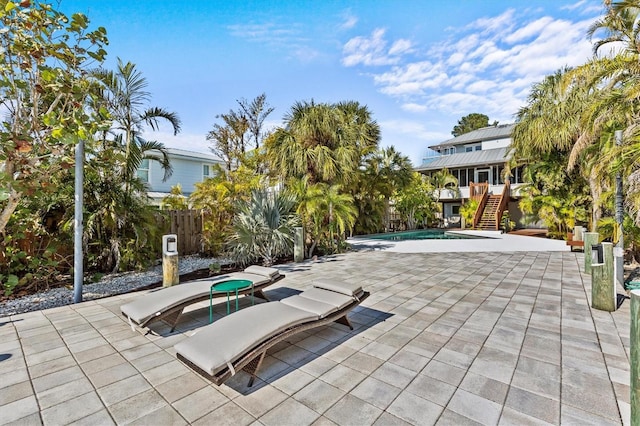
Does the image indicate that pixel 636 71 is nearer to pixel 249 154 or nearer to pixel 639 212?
pixel 639 212

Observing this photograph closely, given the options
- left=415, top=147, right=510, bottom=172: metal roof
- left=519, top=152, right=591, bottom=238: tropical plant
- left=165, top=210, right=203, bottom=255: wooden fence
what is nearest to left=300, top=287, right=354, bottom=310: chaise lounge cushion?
left=165, top=210, right=203, bottom=255: wooden fence

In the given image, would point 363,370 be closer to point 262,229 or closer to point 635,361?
point 635,361

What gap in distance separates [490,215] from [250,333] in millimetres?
20613

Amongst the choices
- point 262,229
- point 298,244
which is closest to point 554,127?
point 298,244

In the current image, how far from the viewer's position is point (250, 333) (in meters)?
2.88

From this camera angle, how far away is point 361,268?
8031 mm

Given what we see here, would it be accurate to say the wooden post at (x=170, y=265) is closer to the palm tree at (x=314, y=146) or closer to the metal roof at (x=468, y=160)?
the palm tree at (x=314, y=146)

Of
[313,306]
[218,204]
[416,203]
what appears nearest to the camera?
[313,306]

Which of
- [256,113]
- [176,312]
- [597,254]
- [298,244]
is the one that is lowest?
[176,312]

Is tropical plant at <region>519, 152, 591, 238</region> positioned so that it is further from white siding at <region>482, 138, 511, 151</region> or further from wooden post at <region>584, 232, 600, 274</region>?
white siding at <region>482, 138, 511, 151</region>

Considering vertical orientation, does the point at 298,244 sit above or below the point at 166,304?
above

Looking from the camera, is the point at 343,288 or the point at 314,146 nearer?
the point at 343,288

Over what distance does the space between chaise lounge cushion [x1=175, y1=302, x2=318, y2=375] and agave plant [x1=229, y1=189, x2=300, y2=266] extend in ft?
17.0

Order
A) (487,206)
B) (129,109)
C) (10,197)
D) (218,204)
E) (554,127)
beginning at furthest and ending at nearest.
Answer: (487,206) → (554,127) → (218,204) → (129,109) → (10,197)
